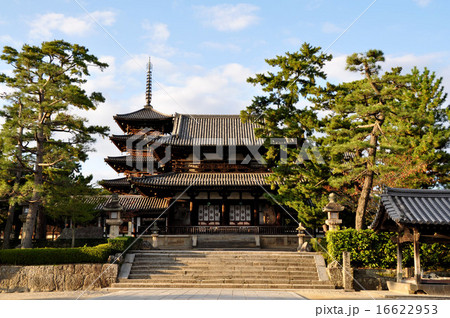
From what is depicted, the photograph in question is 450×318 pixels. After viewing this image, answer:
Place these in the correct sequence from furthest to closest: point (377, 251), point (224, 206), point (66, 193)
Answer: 1. point (224, 206)
2. point (66, 193)
3. point (377, 251)

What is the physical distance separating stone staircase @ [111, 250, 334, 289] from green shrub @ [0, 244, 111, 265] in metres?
1.62

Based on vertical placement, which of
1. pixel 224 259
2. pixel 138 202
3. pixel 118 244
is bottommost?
pixel 224 259

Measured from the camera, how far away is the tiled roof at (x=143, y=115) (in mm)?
35938

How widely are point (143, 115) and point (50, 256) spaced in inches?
831

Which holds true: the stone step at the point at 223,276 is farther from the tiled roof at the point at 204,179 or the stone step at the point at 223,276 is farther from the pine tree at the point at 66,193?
the tiled roof at the point at 204,179

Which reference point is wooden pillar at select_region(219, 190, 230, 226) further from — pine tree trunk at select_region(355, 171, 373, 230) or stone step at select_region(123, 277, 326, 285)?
pine tree trunk at select_region(355, 171, 373, 230)

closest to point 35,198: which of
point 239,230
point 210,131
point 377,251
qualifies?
point 239,230

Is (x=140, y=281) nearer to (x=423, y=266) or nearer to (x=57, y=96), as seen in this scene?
(x=57, y=96)

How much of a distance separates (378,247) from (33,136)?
19.3 meters

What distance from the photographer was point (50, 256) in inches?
711

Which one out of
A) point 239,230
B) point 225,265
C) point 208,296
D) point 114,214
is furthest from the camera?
point 239,230

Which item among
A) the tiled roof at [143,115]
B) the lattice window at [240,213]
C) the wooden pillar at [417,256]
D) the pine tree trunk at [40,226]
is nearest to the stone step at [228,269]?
the wooden pillar at [417,256]

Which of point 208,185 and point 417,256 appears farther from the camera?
point 208,185

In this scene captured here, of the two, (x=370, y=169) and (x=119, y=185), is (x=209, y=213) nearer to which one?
(x=119, y=185)
